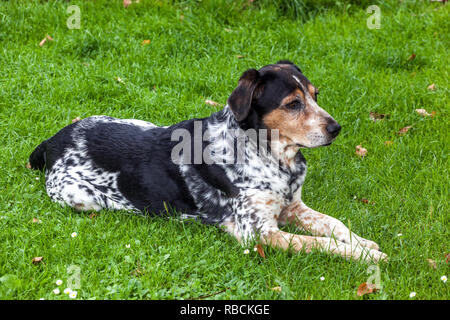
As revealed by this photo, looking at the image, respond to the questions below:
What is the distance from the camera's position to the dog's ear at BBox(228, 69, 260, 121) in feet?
13.8

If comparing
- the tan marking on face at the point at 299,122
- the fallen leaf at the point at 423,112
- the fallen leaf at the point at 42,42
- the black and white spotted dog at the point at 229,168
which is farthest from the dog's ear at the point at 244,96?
the fallen leaf at the point at 42,42

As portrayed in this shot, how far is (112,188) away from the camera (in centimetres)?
486

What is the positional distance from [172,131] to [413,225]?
219 cm

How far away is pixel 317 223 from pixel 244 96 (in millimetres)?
1238

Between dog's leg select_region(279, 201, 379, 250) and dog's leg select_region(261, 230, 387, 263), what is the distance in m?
0.10

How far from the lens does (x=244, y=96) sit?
423 cm

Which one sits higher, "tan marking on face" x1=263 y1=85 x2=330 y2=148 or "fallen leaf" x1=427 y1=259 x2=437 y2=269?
"tan marking on face" x1=263 y1=85 x2=330 y2=148

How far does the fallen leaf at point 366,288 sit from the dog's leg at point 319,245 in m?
0.28

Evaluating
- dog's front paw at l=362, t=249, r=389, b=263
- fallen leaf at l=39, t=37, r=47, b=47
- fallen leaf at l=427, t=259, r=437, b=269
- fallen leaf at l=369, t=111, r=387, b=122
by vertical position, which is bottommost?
fallen leaf at l=369, t=111, r=387, b=122

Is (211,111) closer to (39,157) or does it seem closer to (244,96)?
(39,157)

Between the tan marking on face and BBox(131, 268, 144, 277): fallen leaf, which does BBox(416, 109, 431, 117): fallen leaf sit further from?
BBox(131, 268, 144, 277): fallen leaf
